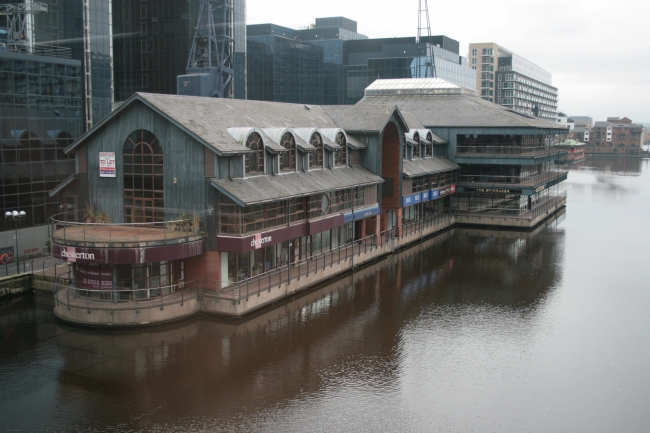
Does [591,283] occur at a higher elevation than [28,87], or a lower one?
lower

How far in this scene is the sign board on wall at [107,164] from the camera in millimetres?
43125

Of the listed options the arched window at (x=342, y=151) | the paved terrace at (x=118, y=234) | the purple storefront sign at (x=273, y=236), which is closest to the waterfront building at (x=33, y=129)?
the paved terrace at (x=118, y=234)

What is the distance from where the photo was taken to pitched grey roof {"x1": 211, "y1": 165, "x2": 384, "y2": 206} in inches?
1560

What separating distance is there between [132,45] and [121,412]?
325ft

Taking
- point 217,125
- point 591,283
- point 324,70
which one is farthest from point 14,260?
point 324,70

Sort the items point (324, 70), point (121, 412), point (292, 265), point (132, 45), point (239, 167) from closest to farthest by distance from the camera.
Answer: point (121, 412), point (239, 167), point (292, 265), point (132, 45), point (324, 70)

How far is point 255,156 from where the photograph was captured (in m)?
43.8

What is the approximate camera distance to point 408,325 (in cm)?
→ 3822

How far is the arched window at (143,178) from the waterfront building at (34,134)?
478 inches

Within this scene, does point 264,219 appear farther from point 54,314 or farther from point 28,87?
point 28,87

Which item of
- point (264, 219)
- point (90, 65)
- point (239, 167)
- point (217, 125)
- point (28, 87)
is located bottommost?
point (264, 219)

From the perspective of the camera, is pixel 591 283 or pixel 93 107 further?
pixel 93 107

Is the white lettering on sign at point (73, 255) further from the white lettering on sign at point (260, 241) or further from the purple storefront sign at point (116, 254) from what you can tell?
the white lettering on sign at point (260, 241)

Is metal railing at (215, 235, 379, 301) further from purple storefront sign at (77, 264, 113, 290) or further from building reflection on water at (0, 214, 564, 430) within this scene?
purple storefront sign at (77, 264, 113, 290)
